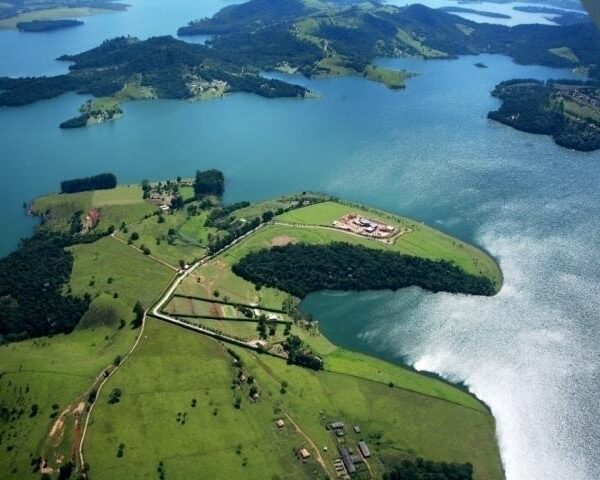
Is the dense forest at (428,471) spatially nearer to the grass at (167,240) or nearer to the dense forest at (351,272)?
the dense forest at (351,272)

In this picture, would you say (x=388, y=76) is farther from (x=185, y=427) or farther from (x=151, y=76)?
(x=185, y=427)

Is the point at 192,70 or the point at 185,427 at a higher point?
the point at 192,70

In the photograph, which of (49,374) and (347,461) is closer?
(347,461)

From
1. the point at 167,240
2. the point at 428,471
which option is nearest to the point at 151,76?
the point at 167,240

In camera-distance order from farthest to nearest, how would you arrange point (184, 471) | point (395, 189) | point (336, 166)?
1. point (336, 166)
2. point (395, 189)
3. point (184, 471)

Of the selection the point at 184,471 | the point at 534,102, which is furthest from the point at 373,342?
the point at 534,102

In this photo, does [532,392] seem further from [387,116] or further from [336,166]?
[387,116]

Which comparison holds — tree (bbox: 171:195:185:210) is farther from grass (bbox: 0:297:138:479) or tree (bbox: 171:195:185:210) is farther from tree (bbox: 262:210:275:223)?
grass (bbox: 0:297:138:479)

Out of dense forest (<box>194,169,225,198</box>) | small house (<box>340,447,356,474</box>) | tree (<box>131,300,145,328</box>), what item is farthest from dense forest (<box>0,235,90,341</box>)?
small house (<box>340,447,356,474</box>)
